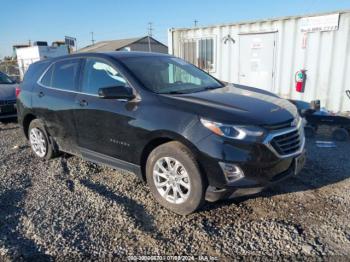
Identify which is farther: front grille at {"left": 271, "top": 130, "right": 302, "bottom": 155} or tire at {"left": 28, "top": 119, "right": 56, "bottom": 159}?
tire at {"left": 28, "top": 119, "right": 56, "bottom": 159}

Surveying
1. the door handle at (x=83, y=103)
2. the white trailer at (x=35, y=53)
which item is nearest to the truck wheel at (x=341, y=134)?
the door handle at (x=83, y=103)

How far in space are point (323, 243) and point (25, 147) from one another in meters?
5.74

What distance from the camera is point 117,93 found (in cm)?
370

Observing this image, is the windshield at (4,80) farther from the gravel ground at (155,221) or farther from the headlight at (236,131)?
the headlight at (236,131)

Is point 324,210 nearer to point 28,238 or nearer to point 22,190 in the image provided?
point 28,238

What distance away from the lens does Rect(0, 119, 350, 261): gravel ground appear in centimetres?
291

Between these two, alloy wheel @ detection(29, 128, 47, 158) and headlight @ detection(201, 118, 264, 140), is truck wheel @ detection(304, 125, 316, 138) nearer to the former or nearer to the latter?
headlight @ detection(201, 118, 264, 140)

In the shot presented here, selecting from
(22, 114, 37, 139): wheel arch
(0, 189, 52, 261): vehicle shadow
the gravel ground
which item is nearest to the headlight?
the gravel ground

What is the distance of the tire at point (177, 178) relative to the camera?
3264mm

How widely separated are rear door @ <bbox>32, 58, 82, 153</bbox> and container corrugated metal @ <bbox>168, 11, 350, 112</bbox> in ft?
18.0

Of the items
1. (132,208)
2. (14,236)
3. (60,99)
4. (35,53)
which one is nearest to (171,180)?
(132,208)

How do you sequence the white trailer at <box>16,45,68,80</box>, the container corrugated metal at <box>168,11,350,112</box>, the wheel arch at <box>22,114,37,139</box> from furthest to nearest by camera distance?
the white trailer at <box>16,45,68,80</box>
the container corrugated metal at <box>168,11,350,112</box>
the wheel arch at <box>22,114,37,139</box>

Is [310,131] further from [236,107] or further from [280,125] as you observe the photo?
[236,107]

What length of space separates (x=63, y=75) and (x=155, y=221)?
2758mm
